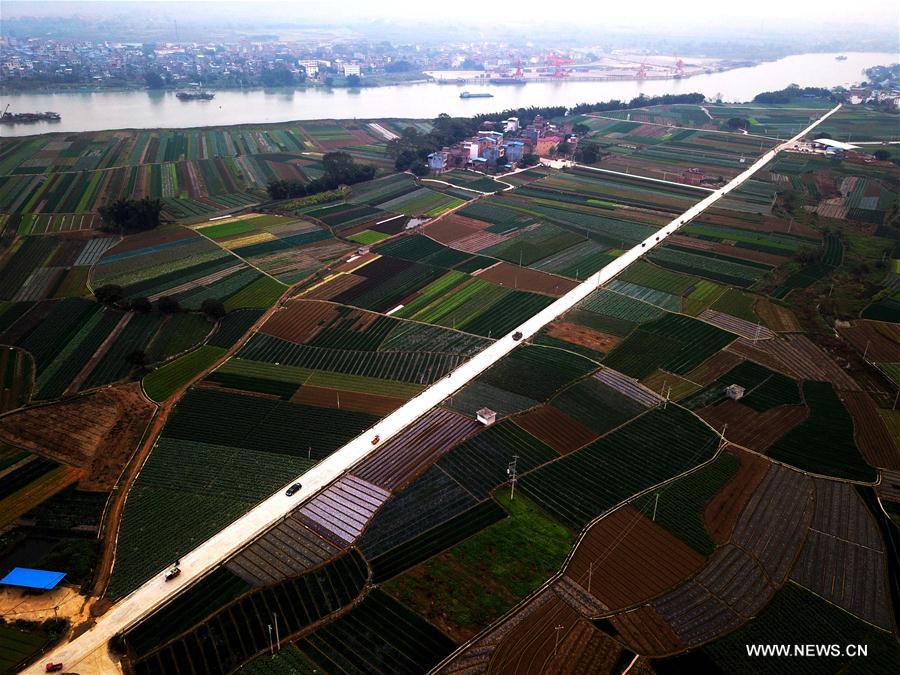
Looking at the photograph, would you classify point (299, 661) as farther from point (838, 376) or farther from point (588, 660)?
point (838, 376)

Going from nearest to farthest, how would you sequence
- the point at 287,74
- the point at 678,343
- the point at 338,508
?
the point at 338,508 < the point at 678,343 < the point at 287,74

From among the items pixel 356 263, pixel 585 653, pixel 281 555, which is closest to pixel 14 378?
pixel 281 555

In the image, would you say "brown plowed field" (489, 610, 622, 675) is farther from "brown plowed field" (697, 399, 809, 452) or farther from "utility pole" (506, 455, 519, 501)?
"brown plowed field" (697, 399, 809, 452)

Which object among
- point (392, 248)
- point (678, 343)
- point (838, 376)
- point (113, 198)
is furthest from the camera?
point (113, 198)

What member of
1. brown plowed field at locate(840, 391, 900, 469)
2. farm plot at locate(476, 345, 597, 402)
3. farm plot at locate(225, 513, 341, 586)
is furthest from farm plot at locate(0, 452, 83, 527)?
brown plowed field at locate(840, 391, 900, 469)

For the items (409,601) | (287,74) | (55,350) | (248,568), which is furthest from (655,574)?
(287,74)

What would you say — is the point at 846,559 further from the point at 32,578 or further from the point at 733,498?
the point at 32,578
